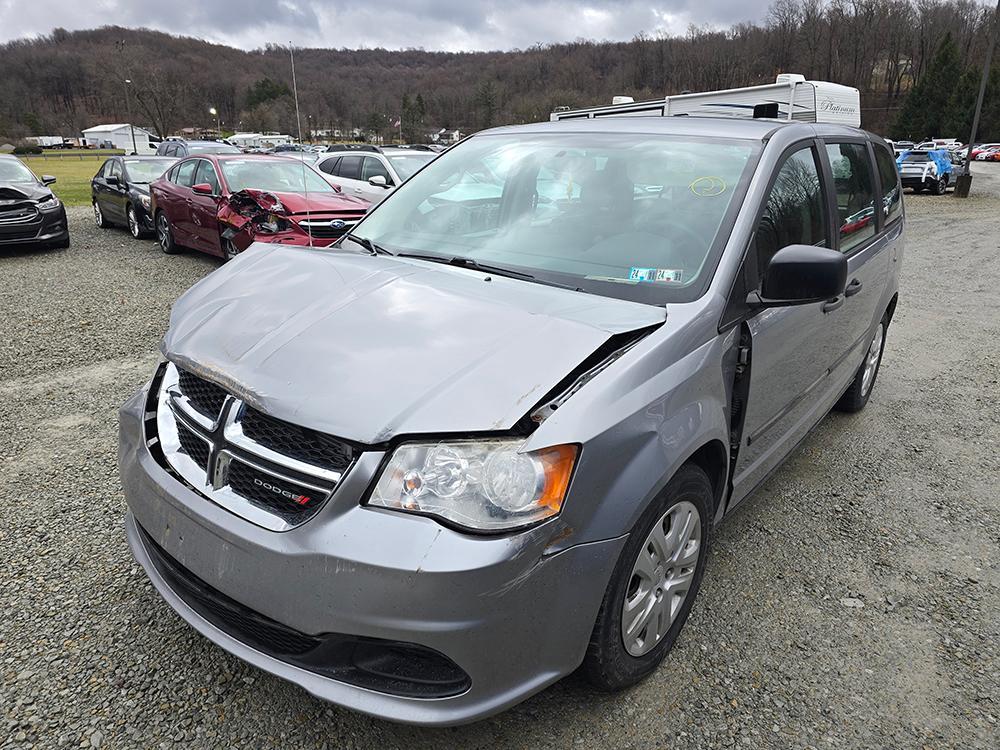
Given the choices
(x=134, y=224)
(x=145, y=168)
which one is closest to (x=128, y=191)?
(x=134, y=224)

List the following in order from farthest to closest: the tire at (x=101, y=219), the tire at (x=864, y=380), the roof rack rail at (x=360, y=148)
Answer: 1. the roof rack rail at (x=360, y=148)
2. the tire at (x=101, y=219)
3. the tire at (x=864, y=380)

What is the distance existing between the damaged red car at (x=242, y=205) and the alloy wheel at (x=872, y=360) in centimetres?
512

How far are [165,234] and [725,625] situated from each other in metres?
10.0

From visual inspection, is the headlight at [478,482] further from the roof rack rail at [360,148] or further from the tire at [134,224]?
the tire at [134,224]

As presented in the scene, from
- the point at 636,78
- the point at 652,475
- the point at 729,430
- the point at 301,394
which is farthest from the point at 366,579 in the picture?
the point at 636,78

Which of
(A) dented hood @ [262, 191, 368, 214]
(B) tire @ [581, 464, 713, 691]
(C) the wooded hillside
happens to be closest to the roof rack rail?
(A) dented hood @ [262, 191, 368, 214]

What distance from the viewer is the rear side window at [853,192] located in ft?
10.8

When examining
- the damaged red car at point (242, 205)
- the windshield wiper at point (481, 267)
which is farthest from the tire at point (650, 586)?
the damaged red car at point (242, 205)

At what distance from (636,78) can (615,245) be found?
103 meters

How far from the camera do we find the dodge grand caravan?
1.68 meters

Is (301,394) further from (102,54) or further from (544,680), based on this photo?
(102,54)

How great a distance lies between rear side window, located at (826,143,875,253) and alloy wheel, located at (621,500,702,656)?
177 centimetres

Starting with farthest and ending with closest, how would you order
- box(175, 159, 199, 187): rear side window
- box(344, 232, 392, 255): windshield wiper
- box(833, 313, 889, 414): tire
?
box(175, 159, 199, 187): rear side window
box(833, 313, 889, 414): tire
box(344, 232, 392, 255): windshield wiper

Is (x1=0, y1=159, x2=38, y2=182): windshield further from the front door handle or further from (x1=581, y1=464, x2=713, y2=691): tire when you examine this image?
(x1=581, y1=464, x2=713, y2=691): tire
